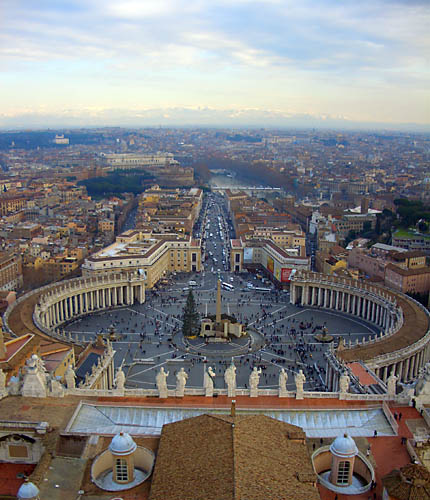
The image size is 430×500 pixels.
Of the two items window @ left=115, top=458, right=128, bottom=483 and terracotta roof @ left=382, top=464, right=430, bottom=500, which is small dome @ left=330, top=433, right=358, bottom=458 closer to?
terracotta roof @ left=382, top=464, right=430, bottom=500

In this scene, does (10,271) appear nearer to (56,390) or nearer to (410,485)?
(56,390)

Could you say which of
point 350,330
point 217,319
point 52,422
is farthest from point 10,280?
point 52,422

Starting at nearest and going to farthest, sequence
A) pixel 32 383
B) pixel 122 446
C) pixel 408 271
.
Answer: pixel 122 446, pixel 32 383, pixel 408 271

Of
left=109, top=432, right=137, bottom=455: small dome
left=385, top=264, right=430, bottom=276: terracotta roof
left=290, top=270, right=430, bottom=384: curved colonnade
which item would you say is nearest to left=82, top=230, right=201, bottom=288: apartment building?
left=290, top=270, right=430, bottom=384: curved colonnade

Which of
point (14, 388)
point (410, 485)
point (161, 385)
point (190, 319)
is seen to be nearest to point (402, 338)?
point (190, 319)

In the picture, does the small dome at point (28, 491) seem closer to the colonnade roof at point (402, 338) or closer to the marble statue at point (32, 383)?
the marble statue at point (32, 383)

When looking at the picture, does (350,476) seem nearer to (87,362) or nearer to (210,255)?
(87,362)
